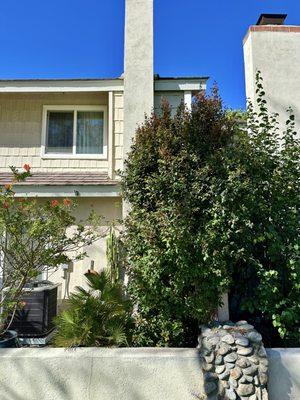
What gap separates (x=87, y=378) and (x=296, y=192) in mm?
4599

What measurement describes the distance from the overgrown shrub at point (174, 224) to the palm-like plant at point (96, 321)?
33 centimetres

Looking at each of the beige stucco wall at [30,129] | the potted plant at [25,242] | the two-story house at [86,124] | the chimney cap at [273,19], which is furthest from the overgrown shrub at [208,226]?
the chimney cap at [273,19]

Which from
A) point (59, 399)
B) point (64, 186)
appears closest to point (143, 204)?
point (64, 186)

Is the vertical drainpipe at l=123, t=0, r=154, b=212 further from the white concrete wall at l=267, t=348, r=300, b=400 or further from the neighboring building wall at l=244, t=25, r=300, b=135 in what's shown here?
the white concrete wall at l=267, t=348, r=300, b=400

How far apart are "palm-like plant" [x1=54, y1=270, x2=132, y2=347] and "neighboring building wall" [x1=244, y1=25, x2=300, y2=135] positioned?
244 inches

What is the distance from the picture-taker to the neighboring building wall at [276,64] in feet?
28.2

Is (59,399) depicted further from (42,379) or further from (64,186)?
(64,186)

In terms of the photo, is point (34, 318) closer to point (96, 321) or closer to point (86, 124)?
point (96, 321)

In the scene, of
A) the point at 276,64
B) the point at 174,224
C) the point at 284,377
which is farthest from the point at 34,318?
the point at 276,64

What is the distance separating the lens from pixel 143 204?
6145 mm

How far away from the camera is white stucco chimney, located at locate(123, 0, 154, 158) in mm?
→ 8148

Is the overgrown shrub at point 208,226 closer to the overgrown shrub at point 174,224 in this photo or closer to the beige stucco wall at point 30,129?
the overgrown shrub at point 174,224

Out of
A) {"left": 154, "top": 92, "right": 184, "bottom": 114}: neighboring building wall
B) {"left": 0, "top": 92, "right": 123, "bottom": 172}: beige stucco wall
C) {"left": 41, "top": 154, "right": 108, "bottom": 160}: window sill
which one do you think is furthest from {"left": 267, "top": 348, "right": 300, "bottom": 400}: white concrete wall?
{"left": 41, "top": 154, "right": 108, "bottom": 160}: window sill

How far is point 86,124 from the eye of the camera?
9859mm
